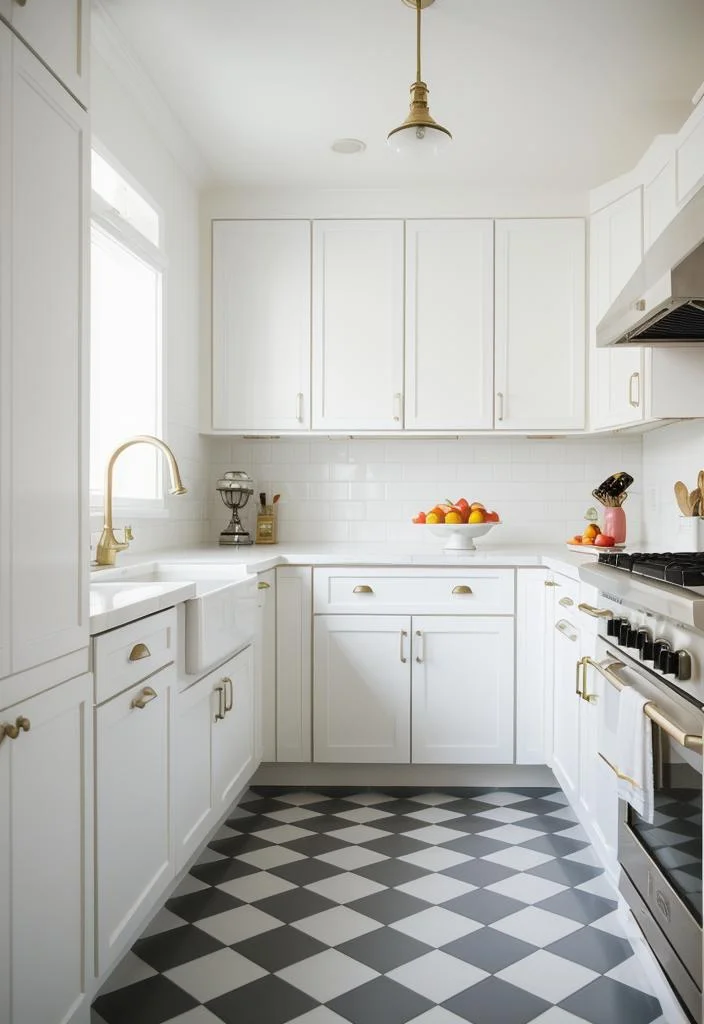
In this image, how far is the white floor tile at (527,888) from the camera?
230 cm

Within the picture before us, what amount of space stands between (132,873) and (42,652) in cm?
66

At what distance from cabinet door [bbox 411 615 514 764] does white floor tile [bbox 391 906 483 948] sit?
1029mm

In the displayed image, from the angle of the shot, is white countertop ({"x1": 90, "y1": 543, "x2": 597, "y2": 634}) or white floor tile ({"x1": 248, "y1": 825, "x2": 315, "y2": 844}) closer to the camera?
white countertop ({"x1": 90, "y1": 543, "x2": 597, "y2": 634})

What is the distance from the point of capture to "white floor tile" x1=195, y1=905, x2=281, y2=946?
81.7 inches

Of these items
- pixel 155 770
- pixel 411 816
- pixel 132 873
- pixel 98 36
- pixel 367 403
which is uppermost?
pixel 98 36

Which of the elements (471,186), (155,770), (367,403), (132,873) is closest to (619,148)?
(471,186)

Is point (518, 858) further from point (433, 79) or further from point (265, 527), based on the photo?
point (433, 79)

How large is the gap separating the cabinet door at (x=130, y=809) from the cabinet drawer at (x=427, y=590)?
4.32 feet

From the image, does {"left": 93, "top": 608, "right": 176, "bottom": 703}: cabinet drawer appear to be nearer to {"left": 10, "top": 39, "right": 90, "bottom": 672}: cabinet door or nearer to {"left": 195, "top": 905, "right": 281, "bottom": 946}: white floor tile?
{"left": 10, "top": 39, "right": 90, "bottom": 672}: cabinet door

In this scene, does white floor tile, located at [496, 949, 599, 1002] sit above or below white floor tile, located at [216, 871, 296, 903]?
above

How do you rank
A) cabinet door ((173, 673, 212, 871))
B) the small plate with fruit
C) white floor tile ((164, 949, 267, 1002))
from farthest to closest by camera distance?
1. the small plate with fruit
2. cabinet door ((173, 673, 212, 871))
3. white floor tile ((164, 949, 267, 1002))

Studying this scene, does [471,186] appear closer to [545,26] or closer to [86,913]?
[545,26]

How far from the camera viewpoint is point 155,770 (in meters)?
1.88

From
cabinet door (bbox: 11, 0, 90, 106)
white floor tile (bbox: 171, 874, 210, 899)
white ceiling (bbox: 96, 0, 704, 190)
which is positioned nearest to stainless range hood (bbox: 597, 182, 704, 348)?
white ceiling (bbox: 96, 0, 704, 190)
